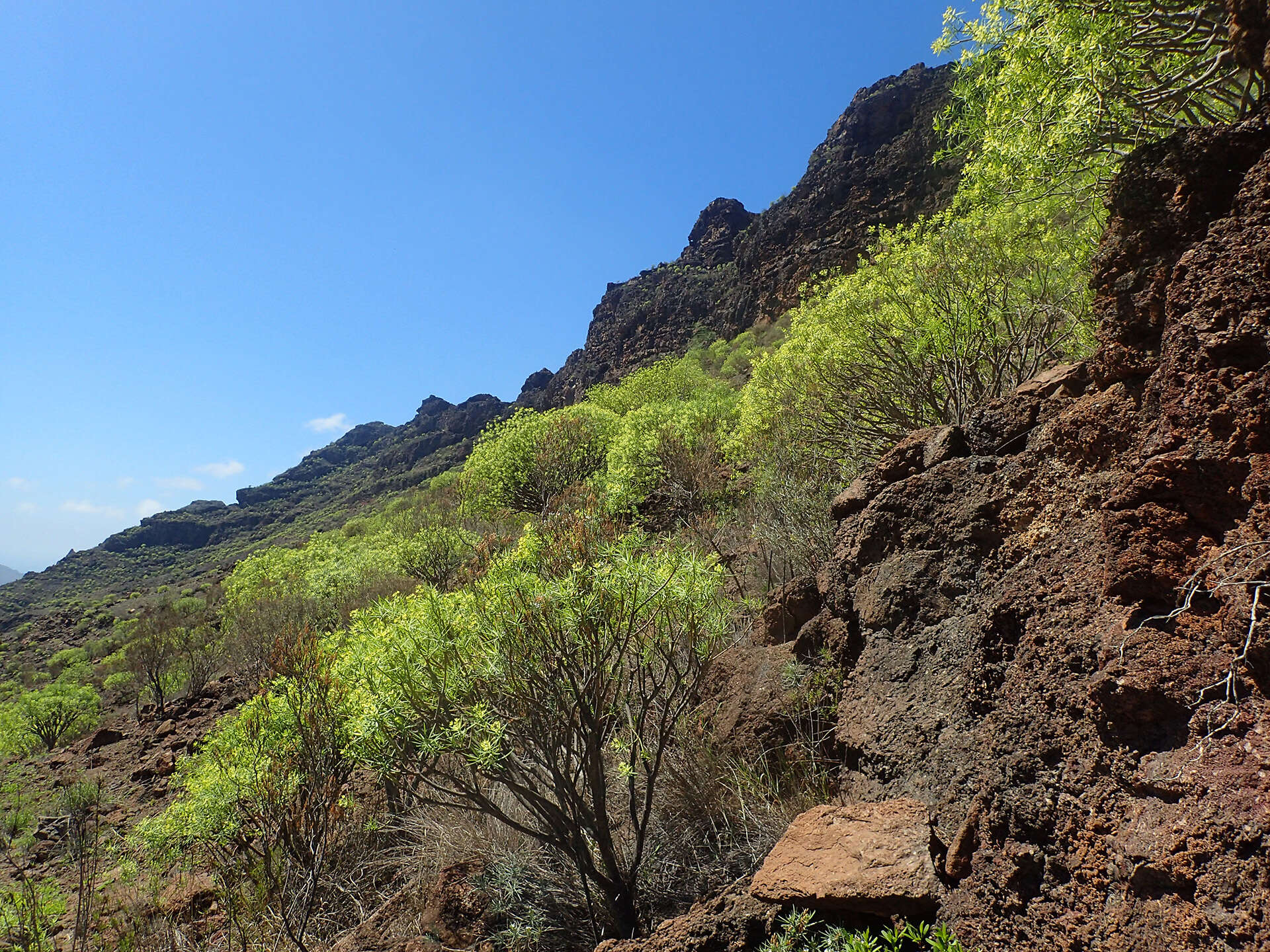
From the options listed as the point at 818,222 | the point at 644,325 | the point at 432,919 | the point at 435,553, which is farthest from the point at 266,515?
the point at 432,919

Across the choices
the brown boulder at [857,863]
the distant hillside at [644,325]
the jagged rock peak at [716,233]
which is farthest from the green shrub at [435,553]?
the jagged rock peak at [716,233]

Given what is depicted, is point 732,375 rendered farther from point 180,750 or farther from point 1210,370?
point 1210,370

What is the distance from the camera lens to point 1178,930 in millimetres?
1373

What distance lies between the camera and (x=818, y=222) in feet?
164

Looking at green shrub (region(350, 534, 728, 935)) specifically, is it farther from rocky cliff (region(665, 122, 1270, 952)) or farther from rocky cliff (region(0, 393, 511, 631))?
rocky cliff (region(0, 393, 511, 631))

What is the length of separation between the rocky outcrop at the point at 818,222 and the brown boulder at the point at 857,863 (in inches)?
1418

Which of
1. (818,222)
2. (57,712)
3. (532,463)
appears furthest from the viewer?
(818,222)

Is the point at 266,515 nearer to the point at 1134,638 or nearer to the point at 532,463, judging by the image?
the point at 532,463

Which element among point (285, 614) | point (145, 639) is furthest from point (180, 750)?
point (145, 639)

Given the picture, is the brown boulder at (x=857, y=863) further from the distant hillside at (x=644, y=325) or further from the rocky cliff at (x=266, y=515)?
the rocky cliff at (x=266, y=515)

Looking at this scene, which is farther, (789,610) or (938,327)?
(938,327)

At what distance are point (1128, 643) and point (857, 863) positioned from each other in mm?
1167

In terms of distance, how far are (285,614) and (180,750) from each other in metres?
3.40

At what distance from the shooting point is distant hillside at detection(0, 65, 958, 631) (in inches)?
1823
